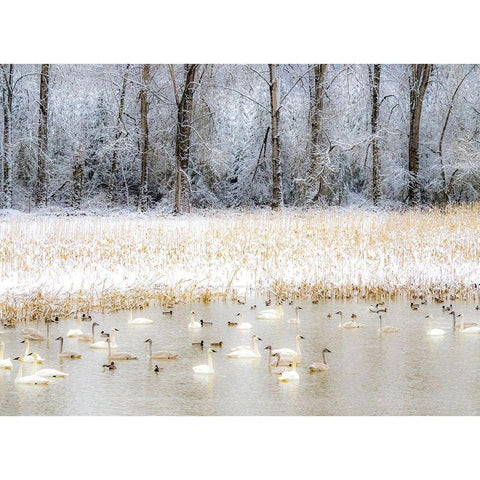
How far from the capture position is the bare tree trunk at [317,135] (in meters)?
10.0

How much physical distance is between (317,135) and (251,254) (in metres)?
1.68

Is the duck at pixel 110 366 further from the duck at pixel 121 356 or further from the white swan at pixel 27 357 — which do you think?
the white swan at pixel 27 357

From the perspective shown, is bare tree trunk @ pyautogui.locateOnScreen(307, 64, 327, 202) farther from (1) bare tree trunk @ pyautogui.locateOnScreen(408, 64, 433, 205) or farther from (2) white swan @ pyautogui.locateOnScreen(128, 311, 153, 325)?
(2) white swan @ pyautogui.locateOnScreen(128, 311, 153, 325)

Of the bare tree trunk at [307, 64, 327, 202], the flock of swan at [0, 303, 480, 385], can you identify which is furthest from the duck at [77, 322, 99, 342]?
the bare tree trunk at [307, 64, 327, 202]

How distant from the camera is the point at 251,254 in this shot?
10164mm

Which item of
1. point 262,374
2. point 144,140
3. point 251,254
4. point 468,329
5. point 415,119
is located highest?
point 415,119

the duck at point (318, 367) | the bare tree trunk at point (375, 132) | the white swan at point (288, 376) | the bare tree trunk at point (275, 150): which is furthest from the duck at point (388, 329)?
the bare tree trunk at point (275, 150)

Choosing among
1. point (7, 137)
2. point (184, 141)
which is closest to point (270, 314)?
point (184, 141)

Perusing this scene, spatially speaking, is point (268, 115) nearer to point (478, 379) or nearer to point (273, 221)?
point (273, 221)

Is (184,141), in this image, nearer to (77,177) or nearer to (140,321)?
(77,177)

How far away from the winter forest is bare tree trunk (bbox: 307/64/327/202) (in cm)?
1

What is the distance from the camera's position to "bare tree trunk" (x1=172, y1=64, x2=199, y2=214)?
32.9 ft

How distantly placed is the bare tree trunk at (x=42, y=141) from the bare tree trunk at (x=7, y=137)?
1.13ft
